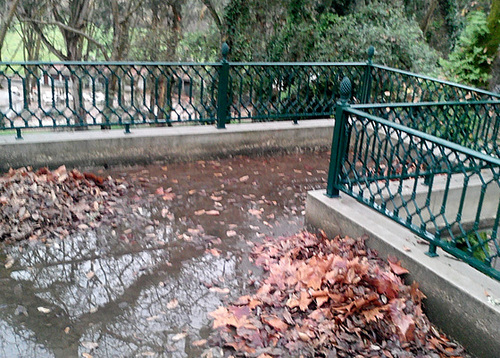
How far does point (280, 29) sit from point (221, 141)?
6297 mm

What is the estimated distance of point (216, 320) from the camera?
3.87m

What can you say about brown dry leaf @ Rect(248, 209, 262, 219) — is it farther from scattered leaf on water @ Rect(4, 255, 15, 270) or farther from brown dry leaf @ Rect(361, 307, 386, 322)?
scattered leaf on water @ Rect(4, 255, 15, 270)

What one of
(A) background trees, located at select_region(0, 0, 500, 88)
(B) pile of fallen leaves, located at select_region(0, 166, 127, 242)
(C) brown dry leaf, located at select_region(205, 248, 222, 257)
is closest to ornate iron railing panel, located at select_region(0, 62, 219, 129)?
(A) background trees, located at select_region(0, 0, 500, 88)

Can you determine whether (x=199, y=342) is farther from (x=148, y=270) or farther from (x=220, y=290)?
(x=148, y=270)

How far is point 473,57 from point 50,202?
824 cm

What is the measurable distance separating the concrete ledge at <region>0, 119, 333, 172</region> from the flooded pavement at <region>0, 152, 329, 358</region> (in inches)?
14.3

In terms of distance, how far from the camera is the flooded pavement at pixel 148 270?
363 centimetres

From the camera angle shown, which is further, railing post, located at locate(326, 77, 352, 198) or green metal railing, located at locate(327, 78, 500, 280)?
railing post, located at locate(326, 77, 352, 198)

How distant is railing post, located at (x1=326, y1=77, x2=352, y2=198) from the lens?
16.4 feet

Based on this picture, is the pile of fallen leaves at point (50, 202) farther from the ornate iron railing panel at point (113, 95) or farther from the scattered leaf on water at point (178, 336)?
the scattered leaf on water at point (178, 336)

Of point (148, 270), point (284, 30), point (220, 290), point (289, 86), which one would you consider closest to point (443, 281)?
point (220, 290)

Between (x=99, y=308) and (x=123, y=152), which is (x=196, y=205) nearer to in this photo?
(x=123, y=152)

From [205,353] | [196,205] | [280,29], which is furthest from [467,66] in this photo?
[205,353]

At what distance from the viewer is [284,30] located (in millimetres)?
12680
